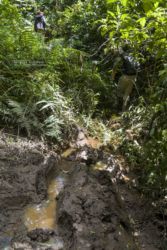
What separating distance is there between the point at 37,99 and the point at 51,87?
1.55 feet

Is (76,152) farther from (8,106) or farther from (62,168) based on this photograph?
(8,106)

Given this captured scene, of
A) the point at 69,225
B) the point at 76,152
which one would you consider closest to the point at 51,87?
the point at 76,152

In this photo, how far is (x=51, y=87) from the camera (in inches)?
269

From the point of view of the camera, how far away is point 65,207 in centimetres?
390

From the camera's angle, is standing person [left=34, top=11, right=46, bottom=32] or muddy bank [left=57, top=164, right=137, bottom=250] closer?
muddy bank [left=57, top=164, right=137, bottom=250]

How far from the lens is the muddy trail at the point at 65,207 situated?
3.47 metres

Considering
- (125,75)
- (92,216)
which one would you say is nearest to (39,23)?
(125,75)

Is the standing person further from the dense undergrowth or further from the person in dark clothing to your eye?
the person in dark clothing

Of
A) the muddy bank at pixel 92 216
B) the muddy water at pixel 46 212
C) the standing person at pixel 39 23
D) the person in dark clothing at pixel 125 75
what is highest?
the standing person at pixel 39 23

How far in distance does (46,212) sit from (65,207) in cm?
30

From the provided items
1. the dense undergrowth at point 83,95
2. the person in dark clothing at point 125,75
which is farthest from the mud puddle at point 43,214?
the person in dark clothing at point 125,75

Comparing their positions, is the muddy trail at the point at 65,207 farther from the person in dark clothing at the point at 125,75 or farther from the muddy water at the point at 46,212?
the person in dark clothing at the point at 125,75

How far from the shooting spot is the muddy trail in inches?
137

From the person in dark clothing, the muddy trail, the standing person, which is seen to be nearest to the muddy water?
the muddy trail
